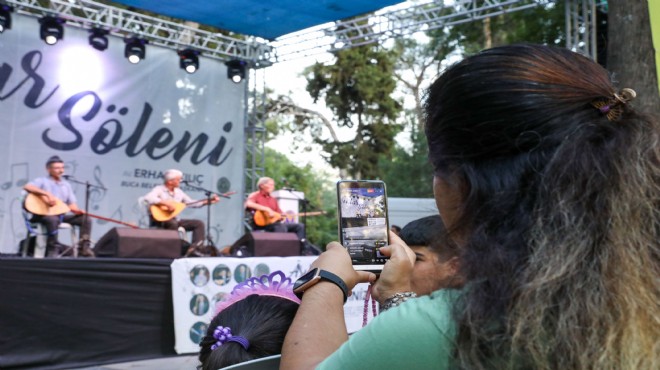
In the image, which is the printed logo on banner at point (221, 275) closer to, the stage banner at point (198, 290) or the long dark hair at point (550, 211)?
the stage banner at point (198, 290)

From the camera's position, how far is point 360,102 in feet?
77.3

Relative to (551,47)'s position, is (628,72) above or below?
above

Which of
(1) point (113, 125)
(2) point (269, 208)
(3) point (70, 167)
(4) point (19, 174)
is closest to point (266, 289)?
(4) point (19, 174)

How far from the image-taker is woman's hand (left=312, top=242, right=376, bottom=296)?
1.16 m

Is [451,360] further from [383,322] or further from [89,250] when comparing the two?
[89,250]

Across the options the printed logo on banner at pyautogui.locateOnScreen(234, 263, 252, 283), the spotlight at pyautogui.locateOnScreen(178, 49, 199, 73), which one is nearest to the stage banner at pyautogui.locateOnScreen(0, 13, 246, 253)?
the spotlight at pyautogui.locateOnScreen(178, 49, 199, 73)

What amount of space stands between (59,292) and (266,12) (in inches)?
228

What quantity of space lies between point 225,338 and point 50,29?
9.95m

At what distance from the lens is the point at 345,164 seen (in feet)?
75.8

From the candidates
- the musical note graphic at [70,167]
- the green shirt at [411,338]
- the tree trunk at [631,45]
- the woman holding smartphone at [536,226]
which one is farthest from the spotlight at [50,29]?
the green shirt at [411,338]

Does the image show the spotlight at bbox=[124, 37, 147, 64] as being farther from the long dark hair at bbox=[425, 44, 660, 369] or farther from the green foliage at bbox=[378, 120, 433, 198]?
the green foliage at bbox=[378, 120, 433, 198]

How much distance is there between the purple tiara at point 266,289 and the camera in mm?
1315

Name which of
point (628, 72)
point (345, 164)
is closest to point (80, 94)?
point (628, 72)

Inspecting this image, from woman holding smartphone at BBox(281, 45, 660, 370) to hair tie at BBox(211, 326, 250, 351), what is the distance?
0.70 ft
